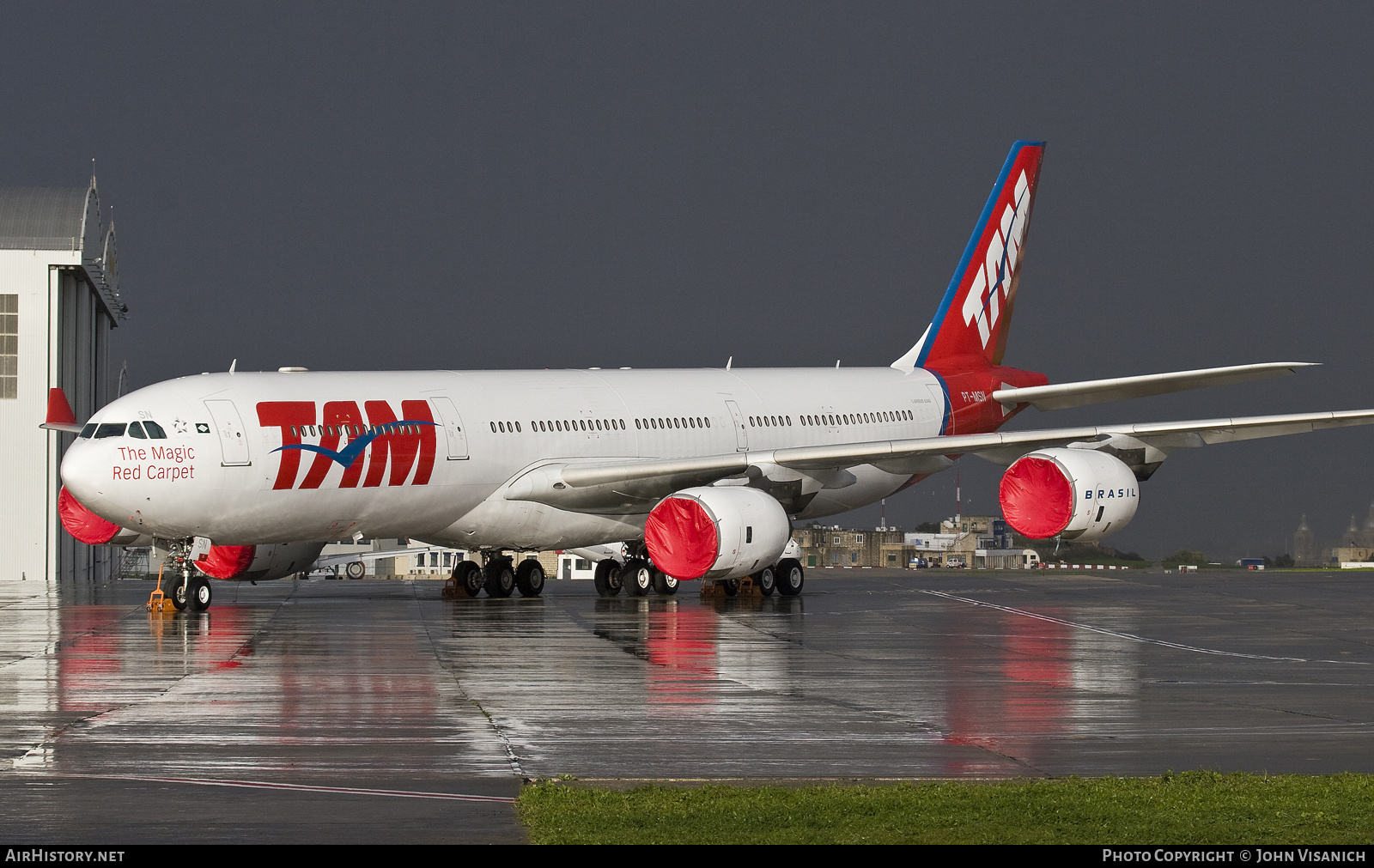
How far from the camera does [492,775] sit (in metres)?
10.4

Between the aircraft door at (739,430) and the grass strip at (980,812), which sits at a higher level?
the aircraft door at (739,430)

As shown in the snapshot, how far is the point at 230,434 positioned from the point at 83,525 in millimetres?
6144

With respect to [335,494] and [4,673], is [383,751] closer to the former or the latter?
[4,673]

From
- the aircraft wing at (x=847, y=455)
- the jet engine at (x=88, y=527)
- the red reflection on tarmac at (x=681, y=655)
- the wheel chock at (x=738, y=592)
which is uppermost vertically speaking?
the aircraft wing at (x=847, y=455)

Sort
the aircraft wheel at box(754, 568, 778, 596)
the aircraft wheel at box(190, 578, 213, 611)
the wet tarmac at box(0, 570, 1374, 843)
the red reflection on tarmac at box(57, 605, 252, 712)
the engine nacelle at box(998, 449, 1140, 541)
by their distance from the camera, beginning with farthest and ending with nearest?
the aircraft wheel at box(754, 568, 778, 596)
the engine nacelle at box(998, 449, 1140, 541)
the aircraft wheel at box(190, 578, 213, 611)
the red reflection on tarmac at box(57, 605, 252, 712)
the wet tarmac at box(0, 570, 1374, 843)

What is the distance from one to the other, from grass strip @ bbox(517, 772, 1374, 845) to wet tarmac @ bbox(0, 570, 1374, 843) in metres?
0.52

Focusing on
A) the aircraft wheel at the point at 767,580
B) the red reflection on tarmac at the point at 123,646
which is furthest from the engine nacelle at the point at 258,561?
the aircraft wheel at the point at 767,580

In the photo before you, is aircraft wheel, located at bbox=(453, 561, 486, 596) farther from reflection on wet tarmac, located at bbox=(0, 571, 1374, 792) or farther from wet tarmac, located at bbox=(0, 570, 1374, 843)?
wet tarmac, located at bbox=(0, 570, 1374, 843)

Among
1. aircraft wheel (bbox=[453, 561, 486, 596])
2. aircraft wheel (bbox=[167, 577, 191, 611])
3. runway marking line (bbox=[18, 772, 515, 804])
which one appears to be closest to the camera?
runway marking line (bbox=[18, 772, 515, 804])

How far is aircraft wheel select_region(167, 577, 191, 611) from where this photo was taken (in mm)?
24672

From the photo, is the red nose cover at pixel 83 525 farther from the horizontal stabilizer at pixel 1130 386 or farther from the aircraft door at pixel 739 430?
the horizontal stabilizer at pixel 1130 386

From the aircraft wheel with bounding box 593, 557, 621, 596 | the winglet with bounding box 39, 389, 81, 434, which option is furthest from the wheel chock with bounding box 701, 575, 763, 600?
the winglet with bounding box 39, 389, 81, 434

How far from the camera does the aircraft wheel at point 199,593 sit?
966 inches

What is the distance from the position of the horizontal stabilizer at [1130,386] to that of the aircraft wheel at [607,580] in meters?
9.94
